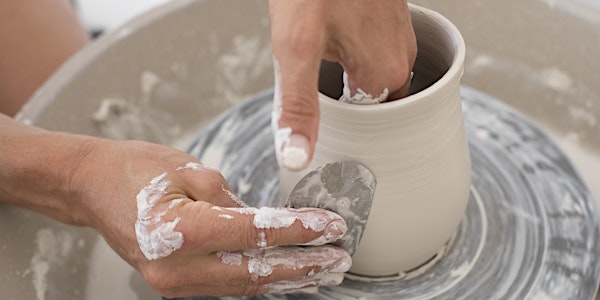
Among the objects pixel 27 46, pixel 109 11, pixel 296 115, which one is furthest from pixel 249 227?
pixel 109 11

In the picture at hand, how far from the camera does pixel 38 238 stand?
1.05 m

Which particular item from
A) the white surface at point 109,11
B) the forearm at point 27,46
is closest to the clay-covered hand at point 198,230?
the forearm at point 27,46

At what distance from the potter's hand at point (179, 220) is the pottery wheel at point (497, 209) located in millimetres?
106

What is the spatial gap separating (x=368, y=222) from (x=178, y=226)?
25 cm

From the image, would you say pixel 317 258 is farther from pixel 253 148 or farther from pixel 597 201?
pixel 597 201

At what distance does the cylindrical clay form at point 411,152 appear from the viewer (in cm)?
74

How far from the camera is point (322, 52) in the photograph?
67 cm

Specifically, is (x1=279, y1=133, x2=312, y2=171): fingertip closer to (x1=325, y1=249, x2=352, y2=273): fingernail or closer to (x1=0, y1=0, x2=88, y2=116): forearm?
(x1=325, y1=249, x2=352, y2=273): fingernail

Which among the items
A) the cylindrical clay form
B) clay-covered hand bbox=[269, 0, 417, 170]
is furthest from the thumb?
the cylindrical clay form

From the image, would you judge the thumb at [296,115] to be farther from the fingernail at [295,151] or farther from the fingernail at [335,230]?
the fingernail at [335,230]

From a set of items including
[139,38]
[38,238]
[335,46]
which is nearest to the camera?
[335,46]

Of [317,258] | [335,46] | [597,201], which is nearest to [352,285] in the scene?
[317,258]

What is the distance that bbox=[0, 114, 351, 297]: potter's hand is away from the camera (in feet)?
2.47

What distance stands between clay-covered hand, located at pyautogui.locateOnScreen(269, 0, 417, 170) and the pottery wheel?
0.96 feet
